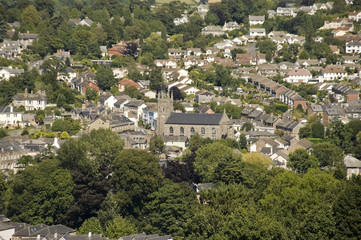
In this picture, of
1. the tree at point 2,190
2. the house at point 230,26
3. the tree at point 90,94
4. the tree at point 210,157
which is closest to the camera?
the tree at point 2,190

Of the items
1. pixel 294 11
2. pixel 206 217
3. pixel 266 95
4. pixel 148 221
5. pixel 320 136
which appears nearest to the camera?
pixel 206 217

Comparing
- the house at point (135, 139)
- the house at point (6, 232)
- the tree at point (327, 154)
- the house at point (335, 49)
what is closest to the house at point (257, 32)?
the house at point (335, 49)

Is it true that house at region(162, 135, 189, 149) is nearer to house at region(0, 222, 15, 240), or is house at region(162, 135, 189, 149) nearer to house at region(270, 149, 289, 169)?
house at region(270, 149, 289, 169)

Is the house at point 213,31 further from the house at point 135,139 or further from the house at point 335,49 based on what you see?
the house at point 135,139

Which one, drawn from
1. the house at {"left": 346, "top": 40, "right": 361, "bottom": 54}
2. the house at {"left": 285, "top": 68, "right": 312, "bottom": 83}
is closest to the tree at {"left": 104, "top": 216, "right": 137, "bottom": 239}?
the house at {"left": 285, "top": 68, "right": 312, "bottom": 83}

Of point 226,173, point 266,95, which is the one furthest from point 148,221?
point 266,95

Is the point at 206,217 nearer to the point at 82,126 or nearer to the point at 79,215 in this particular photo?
the point at 79,215
